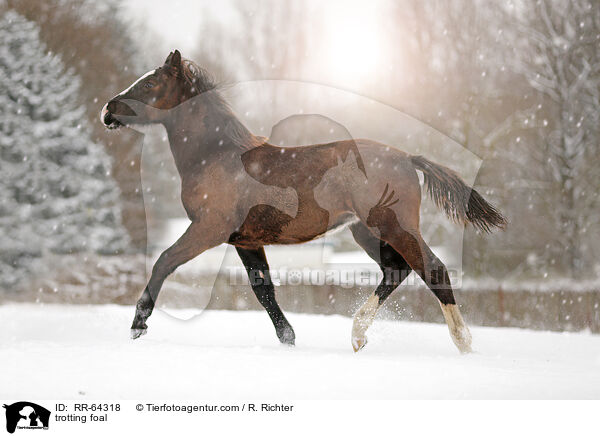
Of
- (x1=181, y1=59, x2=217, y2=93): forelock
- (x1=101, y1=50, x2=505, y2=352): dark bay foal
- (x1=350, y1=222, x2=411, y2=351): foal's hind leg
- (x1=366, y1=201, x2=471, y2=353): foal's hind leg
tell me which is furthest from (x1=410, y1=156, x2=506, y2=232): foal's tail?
(x1=181, y1=59, x2=217, y2=93): forelock

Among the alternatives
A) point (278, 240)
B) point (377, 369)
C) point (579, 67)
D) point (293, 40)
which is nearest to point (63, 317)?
point (278, 240)

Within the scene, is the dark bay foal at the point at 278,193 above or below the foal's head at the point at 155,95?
below

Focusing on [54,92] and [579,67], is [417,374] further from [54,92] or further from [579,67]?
[54,92]

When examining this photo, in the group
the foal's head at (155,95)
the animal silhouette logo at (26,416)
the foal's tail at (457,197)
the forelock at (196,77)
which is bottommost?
the animal silhouette logo at (26,416)

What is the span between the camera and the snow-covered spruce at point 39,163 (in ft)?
39.7

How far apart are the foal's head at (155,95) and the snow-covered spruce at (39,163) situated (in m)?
7.50

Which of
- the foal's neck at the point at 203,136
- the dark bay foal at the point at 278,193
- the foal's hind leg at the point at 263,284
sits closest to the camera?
the dark bay foal at the point at 278,193

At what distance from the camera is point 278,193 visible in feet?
16.8

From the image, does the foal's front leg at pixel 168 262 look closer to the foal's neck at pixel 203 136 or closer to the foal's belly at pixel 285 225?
the foal's belly at pixel 285 225

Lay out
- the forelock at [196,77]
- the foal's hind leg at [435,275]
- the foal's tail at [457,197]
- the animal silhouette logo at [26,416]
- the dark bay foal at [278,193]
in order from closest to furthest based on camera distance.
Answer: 1. the animal silhouette logo at [26,416]
2. the foal's hind leg at [435,275]
3. the dark bay foal at [278,193]
4. the foal's tail at [457,197]
5. the forelock at [196,77]

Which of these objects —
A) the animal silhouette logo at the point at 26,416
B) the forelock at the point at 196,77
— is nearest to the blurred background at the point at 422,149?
the forelock at the point at 196,77

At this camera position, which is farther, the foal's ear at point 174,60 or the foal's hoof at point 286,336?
the foal's hoof at point 286,336

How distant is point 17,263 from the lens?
12344 millimetres

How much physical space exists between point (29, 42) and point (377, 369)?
11657 millimetres
